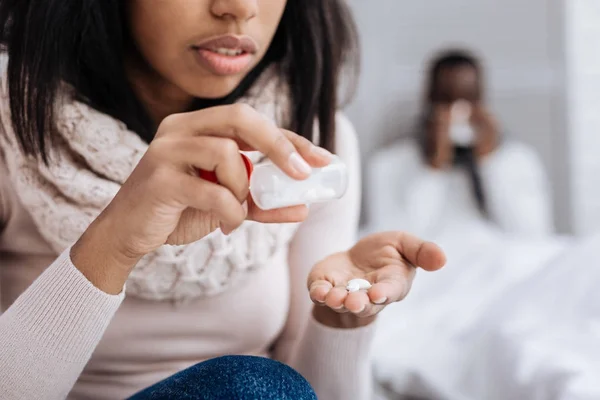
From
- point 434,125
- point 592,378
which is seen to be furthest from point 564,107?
point 592,378

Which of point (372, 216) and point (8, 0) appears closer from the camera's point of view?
point (8, 0)

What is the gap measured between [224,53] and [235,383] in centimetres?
33

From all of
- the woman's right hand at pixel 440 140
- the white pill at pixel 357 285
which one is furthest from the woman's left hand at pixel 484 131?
the white pill at pixel 357 285

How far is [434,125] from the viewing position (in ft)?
→ 8.00

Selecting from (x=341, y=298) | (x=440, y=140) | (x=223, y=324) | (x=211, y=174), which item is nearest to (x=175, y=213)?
(x=211, y=174)

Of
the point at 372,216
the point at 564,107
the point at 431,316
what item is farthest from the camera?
the point at 564,107

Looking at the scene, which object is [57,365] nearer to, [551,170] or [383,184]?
[383,184]

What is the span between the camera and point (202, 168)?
1.58 ft

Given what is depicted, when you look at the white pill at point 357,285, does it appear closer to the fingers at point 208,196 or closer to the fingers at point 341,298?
the fingers at point 341,298

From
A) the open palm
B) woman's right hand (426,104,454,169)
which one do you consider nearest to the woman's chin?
the open palm

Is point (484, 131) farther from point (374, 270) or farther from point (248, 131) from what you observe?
point (248, 131)

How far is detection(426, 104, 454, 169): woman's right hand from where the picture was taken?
2375 millimetres

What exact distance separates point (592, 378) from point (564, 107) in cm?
194

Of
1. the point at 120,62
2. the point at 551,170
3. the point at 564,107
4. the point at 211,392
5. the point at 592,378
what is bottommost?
the point at 551,170
